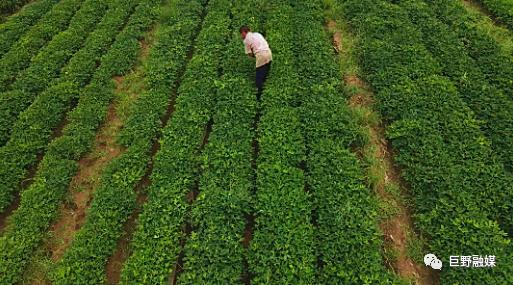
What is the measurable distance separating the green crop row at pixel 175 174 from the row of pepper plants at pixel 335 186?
237cm

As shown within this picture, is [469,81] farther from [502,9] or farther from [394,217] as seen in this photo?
[502,9]

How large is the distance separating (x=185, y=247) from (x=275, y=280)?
167cm

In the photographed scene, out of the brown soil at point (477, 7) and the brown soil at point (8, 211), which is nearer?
the brown soil at point (8, 211)

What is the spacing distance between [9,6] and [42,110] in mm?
7521

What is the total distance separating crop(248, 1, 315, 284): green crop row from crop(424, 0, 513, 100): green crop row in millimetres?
5055

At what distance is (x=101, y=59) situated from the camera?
11133 mm

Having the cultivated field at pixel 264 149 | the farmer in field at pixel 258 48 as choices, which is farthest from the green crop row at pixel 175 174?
the farmer in field at pixel 258 48

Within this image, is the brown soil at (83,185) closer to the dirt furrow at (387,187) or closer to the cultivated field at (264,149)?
the cultivated field at (264,149)

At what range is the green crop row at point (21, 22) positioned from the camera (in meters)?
12.1

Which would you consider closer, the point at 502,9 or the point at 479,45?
the point at 479,45

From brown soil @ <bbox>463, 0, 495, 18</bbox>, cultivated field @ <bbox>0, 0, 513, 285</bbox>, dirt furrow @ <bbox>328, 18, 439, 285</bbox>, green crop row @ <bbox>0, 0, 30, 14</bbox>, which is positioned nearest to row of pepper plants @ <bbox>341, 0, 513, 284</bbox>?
cultivated field @ <bbox>0, 0, 513, 285</bbox>

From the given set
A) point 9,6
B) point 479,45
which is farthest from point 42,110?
point 479,45

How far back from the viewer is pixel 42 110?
9508mm

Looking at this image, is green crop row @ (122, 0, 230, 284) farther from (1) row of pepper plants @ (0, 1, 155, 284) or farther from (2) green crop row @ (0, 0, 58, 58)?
(2) green crop row @ (0, 0, 58, 58)
